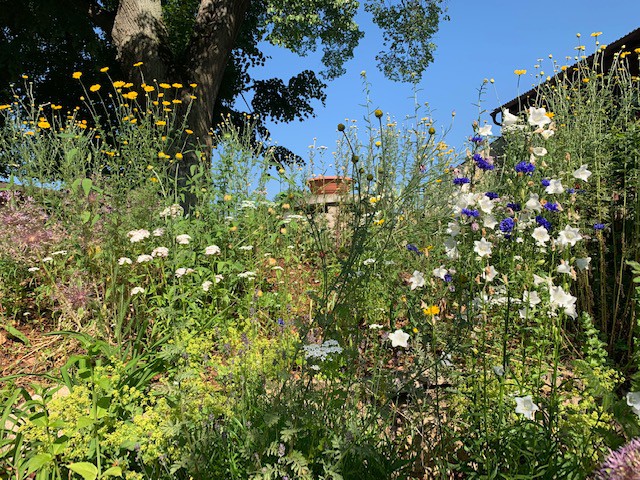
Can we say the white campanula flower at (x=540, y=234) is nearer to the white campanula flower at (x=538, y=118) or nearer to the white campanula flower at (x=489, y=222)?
the white campanula flower at (x=489, y=222)

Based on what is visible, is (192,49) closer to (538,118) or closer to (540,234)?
(538,118)

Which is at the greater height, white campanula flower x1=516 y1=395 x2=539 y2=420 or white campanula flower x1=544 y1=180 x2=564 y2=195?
white campanula flower x1=544 y1=180 x2=564 y2=195


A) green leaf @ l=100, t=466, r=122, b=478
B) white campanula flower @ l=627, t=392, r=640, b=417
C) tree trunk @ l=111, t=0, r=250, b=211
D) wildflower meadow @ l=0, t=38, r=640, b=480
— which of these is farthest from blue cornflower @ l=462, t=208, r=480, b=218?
tree trunk @ l=111, t=0, r=250, b=211

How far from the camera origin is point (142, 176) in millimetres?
4367

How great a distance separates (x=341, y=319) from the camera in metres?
2.08

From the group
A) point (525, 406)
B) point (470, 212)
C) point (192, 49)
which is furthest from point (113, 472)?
point (192, 49)

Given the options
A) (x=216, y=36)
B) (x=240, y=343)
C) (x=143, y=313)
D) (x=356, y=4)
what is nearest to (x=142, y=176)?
(x=143, y=313)

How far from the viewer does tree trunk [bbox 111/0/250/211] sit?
759 centimetres

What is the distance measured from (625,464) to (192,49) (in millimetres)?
8294

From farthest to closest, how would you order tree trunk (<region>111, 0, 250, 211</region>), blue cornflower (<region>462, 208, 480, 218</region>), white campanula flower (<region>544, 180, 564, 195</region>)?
tree trunk (<region>111, 0, 250, 211</region>)
white campanula flower (<region>544, 180, 564, 195</region>)
blue cornflower (<region>462, 208, 480, 218</region>)

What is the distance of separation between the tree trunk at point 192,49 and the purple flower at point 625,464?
264 inches

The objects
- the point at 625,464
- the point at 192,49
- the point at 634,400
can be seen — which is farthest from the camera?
the point at 192,49

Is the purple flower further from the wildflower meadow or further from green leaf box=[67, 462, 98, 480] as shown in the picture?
green leaf box=[67, 462, 98, 480]

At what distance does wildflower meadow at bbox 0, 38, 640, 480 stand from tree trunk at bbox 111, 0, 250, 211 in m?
2.64
